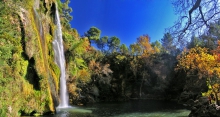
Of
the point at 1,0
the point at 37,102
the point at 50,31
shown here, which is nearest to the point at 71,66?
the point at 50,31

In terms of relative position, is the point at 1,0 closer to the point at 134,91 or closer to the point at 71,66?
the point at 71,66


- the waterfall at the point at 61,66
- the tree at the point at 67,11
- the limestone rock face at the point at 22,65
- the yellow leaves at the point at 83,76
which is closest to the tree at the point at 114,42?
the tree at the point at 67,11

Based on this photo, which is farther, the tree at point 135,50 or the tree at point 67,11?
the tree at point 67,11

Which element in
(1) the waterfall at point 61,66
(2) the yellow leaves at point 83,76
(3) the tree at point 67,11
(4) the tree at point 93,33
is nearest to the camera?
(1) the waterfall at point 61,66

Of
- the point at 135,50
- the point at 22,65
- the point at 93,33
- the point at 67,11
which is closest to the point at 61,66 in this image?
the point at 22,65

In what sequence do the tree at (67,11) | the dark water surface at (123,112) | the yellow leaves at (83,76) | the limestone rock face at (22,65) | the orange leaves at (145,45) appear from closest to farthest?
the limestone rock face at (22,65), the dark water surface at (123,112), the yellow leaves at (83,76), the orange leaves at (145,45), the tree at (67,11)

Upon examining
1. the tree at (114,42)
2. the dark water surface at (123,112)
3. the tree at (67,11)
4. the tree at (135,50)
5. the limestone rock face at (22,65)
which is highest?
the tree at (67,11)

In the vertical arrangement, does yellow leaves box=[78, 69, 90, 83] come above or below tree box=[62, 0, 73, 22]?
below

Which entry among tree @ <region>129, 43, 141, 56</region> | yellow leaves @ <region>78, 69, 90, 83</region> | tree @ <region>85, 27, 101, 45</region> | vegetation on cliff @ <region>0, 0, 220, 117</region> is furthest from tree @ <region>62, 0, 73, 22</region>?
yellow leaves @ <region>78, 69, 90, 83</region>

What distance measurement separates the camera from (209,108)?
46.3ft

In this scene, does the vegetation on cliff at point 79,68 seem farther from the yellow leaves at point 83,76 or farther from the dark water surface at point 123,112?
the dark water surface at point 123,112

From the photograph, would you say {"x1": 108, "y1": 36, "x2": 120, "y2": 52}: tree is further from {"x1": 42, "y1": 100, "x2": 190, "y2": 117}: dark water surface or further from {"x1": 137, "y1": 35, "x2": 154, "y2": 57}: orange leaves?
{"x1": 42, "y1": 100, "x2": 190, "y2": 117}: dark water surface

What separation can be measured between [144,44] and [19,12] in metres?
31.3

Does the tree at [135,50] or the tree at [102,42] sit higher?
the tree at [102,42]
